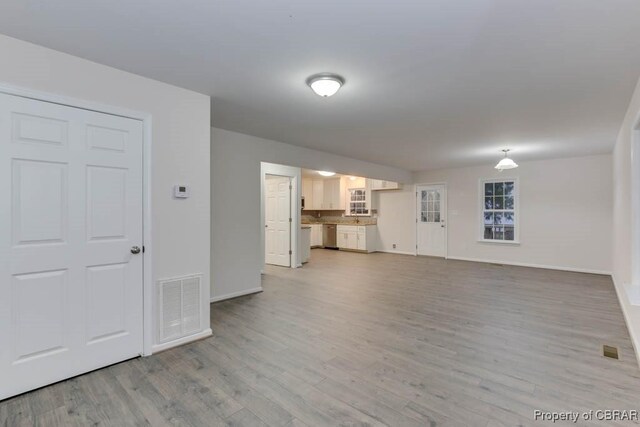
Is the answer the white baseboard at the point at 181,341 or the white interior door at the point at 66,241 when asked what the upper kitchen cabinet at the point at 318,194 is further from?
the white interior door at the point at 66,241

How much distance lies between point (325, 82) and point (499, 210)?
6595 mm

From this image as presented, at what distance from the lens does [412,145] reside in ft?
17.7

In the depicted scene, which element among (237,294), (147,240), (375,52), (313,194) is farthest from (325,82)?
(313,194)

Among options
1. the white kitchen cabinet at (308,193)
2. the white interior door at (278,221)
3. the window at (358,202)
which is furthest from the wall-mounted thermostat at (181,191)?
the white kitchen cabinet at (308,193)

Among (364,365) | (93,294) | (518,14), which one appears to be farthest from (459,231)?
(93,294)

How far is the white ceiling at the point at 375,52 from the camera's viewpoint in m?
1.81

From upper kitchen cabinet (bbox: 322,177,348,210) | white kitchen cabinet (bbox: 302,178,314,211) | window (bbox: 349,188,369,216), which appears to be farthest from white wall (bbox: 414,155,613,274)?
white kitchen cabinet (bbox: 302,178,314,211)

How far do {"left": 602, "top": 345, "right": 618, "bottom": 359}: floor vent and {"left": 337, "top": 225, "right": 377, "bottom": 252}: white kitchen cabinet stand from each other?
661 centimetres

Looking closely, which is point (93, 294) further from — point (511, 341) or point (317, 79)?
point (511, 341)

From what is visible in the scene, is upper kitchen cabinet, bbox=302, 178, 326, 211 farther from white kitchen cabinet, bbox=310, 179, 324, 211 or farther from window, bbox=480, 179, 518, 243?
window, bbox=480, 179, 518, 243

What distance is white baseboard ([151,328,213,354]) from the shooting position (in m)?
2.82

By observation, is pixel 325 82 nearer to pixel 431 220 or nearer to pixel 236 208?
pixel 236 208

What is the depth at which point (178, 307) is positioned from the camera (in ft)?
9.74

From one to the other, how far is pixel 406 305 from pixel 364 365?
6.02ft
